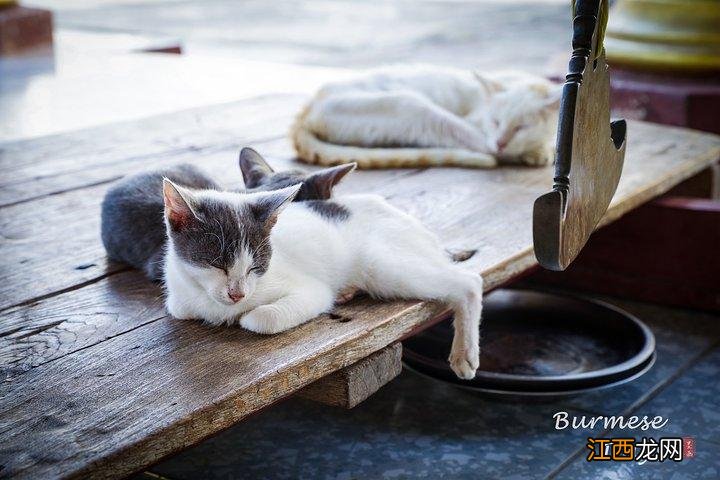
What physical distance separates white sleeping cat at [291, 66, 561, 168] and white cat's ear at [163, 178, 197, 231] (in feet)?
4.71

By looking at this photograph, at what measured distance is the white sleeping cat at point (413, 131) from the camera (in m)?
3.46

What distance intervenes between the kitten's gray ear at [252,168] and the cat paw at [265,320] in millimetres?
575

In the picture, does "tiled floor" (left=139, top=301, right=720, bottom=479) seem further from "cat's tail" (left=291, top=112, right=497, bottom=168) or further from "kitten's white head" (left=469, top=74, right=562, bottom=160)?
"kitten's white head" (left=469, top=74, right=562, bottom=160)

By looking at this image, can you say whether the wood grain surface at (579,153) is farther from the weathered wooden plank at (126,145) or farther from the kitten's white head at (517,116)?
the weathered wooden plank at (126,145)

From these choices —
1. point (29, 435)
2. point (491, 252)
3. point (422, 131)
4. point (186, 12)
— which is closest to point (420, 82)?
point (422, 131)

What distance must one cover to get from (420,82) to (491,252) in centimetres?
136

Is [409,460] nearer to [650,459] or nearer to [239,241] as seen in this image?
[650,459]

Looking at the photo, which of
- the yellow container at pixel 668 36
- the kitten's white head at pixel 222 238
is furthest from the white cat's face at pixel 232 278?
the yellow container at pixel 668 36

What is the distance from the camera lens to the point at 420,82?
149 inches

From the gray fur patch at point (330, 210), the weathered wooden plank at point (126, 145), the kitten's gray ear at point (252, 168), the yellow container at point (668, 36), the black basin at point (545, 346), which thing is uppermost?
the yellow container at point (668, 36)

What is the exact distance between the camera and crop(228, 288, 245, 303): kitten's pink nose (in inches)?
78.7

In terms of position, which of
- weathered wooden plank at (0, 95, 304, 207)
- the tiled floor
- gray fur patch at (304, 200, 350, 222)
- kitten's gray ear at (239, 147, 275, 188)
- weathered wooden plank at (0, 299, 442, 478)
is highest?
kitten's gray ear at (239, 147, 275, 188)

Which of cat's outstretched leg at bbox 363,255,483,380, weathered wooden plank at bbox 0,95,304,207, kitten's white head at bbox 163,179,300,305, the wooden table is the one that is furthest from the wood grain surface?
weathered wooden plank at bbox 0,95,304,207

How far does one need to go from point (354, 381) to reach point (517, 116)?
5.77 feet
